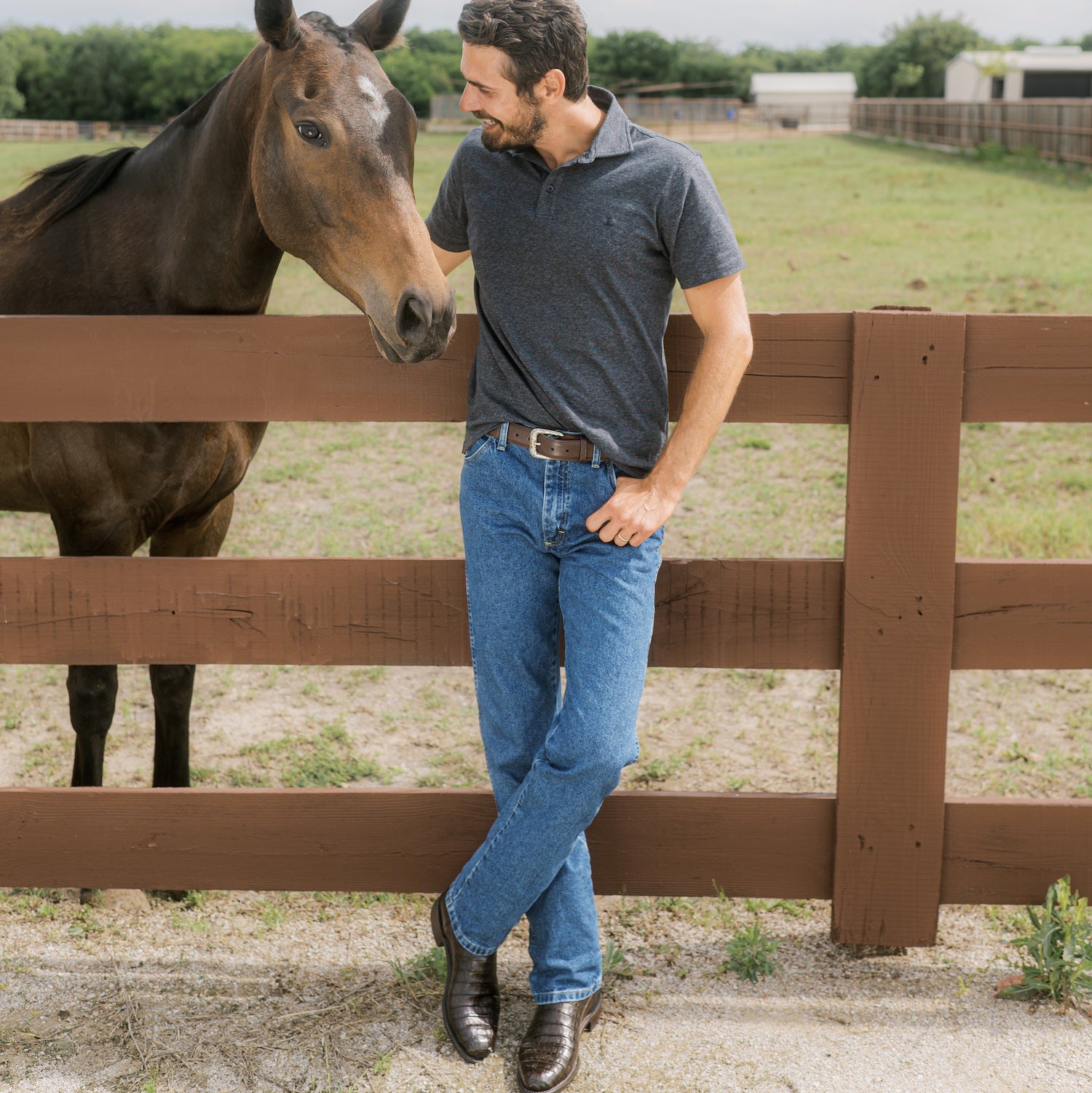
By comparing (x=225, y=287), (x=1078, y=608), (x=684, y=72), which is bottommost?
(x=1078, y=608)

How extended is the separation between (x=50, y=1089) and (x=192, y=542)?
5.06ft

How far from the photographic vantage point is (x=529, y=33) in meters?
2.13

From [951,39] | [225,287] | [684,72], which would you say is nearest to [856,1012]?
[225,287]

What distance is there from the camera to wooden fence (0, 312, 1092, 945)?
2574 mm

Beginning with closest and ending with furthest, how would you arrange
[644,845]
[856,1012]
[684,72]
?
[856,1012] < [644,845] < [684,72]

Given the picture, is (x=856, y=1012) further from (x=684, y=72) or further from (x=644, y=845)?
(x=684, y=72)

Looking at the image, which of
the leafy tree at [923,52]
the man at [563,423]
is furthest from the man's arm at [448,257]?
the leafy tree at [923,52]

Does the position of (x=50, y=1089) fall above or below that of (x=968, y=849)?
below

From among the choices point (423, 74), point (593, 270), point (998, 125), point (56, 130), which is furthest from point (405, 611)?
point (423, 74)

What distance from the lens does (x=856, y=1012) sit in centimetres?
262

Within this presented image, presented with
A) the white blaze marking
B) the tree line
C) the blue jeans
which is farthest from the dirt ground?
the tree line

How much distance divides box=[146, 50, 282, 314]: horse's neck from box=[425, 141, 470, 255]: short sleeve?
22.8 inches

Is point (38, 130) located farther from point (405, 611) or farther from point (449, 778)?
point (405, 611)

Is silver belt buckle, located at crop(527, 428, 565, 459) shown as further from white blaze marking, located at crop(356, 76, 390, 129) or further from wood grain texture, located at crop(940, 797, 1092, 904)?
wood grain texture, located at crop(940, 797, 1092, 904)
